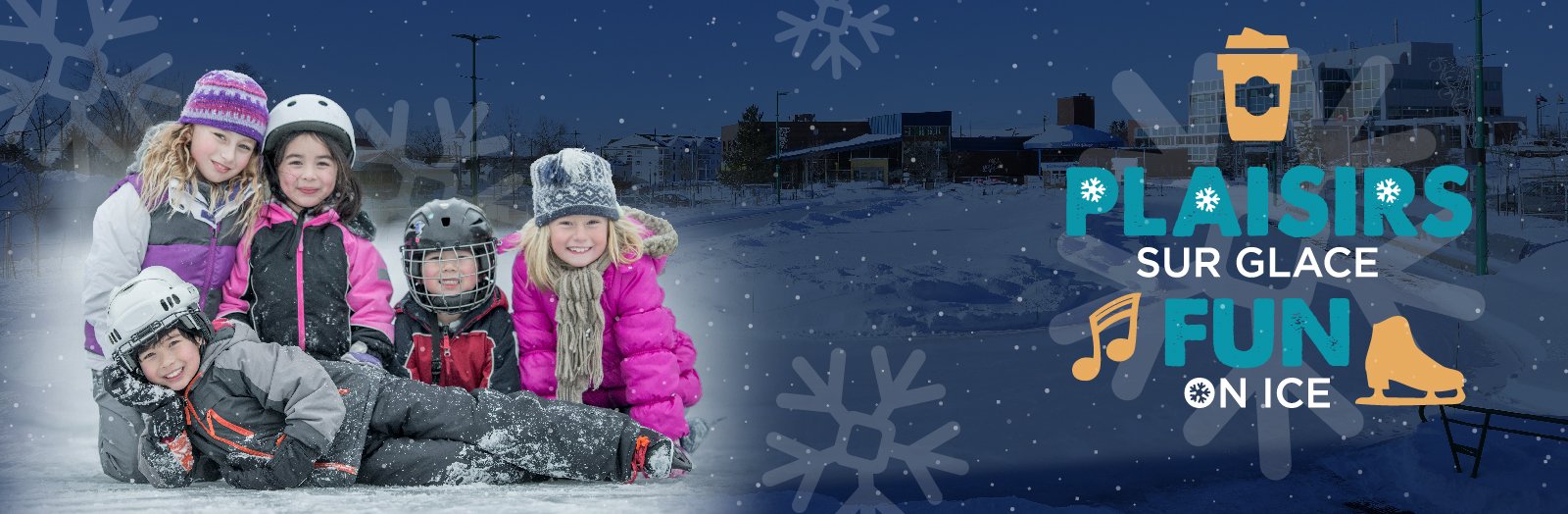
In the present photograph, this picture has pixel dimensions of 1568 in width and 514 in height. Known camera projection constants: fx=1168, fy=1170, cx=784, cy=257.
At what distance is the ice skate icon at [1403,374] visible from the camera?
1370 cm

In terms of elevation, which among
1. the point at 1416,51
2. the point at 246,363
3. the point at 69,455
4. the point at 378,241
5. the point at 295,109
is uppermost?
the point at 1416,51

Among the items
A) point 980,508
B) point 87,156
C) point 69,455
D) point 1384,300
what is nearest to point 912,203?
point 1384,300

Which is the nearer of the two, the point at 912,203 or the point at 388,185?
the point at 388,185

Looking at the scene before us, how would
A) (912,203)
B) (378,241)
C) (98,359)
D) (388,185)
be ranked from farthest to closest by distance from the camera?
(912,203), (388,185), (378,241), (98,359)

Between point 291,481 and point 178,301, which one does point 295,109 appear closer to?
point 178,301

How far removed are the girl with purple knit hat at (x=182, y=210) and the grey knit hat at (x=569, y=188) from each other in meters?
1.17

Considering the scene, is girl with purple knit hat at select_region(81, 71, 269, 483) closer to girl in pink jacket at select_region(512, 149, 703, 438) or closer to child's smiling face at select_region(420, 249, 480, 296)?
child's smiling face at select_region(420, 249, 480, 296)

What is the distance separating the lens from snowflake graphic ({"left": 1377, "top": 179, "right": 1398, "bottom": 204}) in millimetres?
13789

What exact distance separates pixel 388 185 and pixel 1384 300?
16.5 metres

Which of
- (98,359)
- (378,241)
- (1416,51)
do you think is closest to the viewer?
(98,359)

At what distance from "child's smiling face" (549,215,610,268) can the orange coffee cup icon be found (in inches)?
400

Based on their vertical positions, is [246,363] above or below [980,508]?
above

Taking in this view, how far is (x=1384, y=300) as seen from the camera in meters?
20.2
